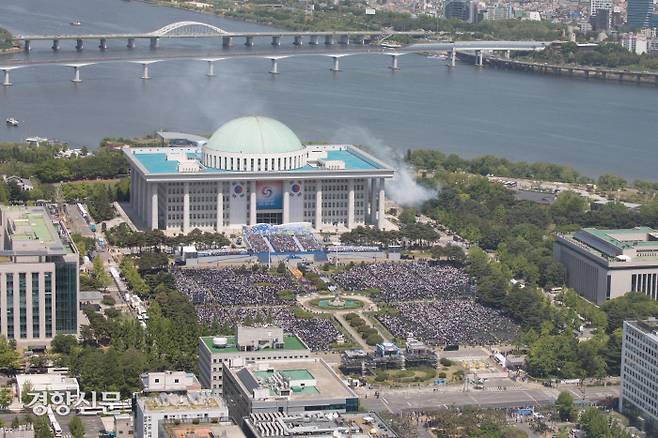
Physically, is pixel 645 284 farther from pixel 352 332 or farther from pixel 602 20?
pixel 602 20

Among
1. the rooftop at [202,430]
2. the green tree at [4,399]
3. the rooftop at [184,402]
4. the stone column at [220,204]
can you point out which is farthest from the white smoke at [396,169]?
the rooftop at [202,430]

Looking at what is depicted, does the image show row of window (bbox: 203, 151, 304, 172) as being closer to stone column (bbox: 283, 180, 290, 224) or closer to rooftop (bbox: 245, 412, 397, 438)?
stone column (bbox: 283, 180, 290, 224)

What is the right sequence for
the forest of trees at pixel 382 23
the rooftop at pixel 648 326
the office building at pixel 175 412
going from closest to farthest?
the office building at pixel 175 412 < the rooftop at pixel 648 326 < the forest of trees at pixel 382 23

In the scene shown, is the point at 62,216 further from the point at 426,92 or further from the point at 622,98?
the point at 622,98

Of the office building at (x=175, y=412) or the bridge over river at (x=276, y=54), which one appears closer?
the office building at (x=175, y=412)

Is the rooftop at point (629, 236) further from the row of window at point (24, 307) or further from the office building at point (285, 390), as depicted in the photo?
the row of window at point (24, 307)

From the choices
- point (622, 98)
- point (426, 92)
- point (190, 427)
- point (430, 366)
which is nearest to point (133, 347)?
point (430, 366)
